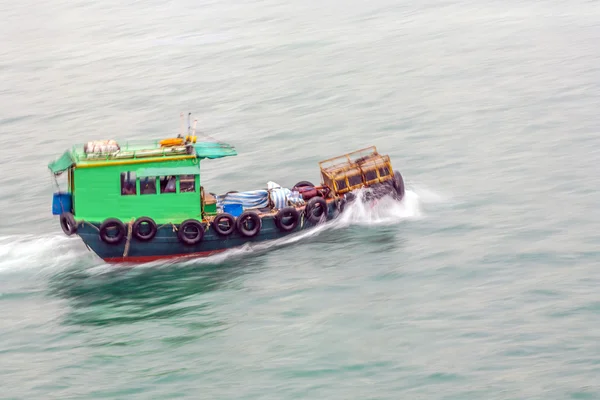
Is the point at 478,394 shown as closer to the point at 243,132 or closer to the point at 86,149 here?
the point at 86,149

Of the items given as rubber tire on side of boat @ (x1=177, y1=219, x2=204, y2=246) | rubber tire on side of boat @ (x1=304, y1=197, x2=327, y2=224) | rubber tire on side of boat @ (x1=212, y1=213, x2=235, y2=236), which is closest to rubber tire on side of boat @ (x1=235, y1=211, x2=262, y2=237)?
rubber tire on side of boat @ (x1=212, y1=213, x2=235, y2=236)

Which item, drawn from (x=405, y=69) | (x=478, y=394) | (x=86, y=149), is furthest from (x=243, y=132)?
(x=478, y=394)

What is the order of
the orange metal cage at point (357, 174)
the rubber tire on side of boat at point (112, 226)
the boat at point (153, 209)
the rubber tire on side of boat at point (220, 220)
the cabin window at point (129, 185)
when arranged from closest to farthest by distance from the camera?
the rubber tire on side of boat at point (112, 226)
the boat at point (153, 209)
the cabin window at point (129, 185)
the rubber tire on side of boat at point (220, 220)
the orange metal cage at point (357, 174)

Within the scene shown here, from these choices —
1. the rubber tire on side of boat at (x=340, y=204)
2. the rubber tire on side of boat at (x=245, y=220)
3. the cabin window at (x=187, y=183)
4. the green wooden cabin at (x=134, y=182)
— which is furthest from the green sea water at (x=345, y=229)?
the cabin window at (x=187, y=183)

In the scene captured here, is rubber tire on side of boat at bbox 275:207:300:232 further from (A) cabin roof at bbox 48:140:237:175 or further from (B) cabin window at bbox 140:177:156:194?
(B) cabin window at bbox 140:177:156:194

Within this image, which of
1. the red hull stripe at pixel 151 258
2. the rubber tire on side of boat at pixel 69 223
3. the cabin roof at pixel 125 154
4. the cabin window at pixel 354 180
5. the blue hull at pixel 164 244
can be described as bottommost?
the red hull stripe at pixel 151 258

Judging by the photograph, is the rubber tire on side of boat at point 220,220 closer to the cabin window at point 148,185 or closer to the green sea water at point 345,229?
the green sea water at point 345,229

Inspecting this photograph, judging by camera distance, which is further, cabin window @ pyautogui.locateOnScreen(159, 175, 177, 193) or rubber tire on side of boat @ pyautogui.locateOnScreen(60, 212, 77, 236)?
cabin window @ pyautogui.locateOnScreen(159, 175, 177, 193)
